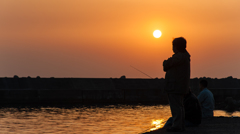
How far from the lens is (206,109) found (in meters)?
10.1

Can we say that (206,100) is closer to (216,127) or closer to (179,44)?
(216,127)

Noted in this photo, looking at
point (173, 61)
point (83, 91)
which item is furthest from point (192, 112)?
point (83, 91)

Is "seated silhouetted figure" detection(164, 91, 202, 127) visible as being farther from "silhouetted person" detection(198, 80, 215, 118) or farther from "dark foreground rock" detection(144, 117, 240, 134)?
"silhouetted person" detection(198, 80, 215, 118)

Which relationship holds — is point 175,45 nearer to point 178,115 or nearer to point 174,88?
point 174,88

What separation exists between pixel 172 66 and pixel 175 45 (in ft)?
1.40

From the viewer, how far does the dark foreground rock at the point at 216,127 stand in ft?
24.2

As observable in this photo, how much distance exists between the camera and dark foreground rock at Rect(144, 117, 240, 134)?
738cm

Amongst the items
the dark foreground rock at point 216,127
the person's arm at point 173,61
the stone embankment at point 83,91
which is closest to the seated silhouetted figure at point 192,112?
the dark foreground rock at point 216,127

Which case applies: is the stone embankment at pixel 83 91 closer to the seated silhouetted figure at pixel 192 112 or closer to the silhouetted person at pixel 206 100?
the silhouetted person at pixel 206 100

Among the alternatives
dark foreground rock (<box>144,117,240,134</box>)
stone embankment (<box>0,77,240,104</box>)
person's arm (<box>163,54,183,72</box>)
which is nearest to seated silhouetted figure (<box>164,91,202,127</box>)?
dark foreground rock (<box>144,117,240,134</box>)

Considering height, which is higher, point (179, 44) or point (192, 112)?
point (179, 44)

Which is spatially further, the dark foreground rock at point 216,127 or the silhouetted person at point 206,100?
the silhouetted person at point 206,100

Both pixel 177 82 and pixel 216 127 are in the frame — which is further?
pixel 216 127

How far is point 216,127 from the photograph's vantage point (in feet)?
26.6
